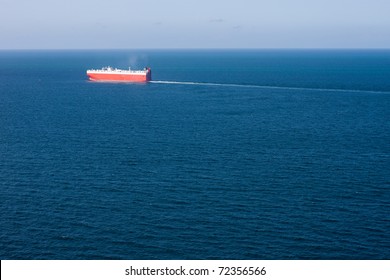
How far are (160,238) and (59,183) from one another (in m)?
30.6

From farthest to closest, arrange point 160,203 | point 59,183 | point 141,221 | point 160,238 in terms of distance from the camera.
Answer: point 59,183 < point 160,203 < point 141,221 < point 160,238

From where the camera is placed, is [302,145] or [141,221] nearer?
[141,221]

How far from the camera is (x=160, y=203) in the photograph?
8169 centimetres

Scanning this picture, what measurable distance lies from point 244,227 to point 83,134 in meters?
71.6

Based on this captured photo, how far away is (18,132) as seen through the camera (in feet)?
437

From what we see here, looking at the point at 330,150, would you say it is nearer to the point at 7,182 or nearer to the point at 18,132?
the point at 7,182

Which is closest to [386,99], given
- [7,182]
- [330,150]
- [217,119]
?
[217,119]

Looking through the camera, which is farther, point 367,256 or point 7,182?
point 7,182

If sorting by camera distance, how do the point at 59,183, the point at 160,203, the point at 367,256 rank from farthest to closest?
1. the point at 59,183
2. the point at 160,203
3. the point at 367,256

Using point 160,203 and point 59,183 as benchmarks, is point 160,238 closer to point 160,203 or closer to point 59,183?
point 160,203

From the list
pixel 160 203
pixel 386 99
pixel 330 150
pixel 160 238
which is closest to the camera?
pixel 160 238

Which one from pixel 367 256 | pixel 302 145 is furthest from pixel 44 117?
pixel 367 256

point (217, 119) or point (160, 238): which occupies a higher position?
point (217, 119)

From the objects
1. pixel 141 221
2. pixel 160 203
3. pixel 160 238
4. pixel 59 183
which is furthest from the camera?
pixel 59 183
